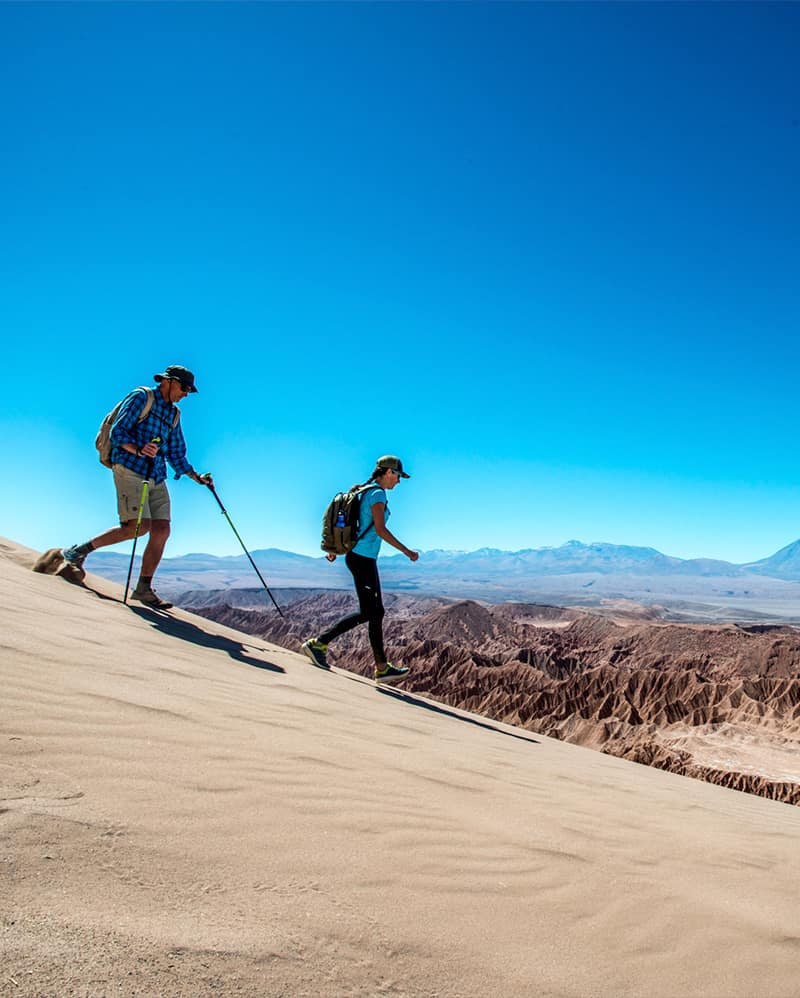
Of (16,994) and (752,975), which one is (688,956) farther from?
(16,994)

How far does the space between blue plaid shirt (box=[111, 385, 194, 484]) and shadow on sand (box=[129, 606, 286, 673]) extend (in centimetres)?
108

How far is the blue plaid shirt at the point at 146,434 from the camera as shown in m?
4.83

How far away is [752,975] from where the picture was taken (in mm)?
1507

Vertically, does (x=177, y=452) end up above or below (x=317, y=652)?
above

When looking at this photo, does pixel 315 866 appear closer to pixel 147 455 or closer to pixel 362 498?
pixel 362 498

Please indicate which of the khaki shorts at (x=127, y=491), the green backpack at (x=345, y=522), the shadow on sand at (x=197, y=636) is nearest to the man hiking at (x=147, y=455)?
the khaki shorts at (x=127, y=491)

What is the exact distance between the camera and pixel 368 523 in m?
5.16

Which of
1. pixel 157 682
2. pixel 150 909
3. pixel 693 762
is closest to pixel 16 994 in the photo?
pixel 150 909

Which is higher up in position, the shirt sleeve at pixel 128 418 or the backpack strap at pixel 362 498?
the shirt sleeve at pixel 128 418

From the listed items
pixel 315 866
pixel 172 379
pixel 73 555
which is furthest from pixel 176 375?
pixel 315 866

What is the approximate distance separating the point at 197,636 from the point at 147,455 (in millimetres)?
1443

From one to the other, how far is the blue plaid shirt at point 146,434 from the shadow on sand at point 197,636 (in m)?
1.08

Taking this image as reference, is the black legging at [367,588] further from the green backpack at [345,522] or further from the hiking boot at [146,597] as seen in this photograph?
the hiking boot at [146,597]

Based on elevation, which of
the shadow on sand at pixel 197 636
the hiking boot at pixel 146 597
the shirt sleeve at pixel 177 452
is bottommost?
the shadow on sand at pixel 197 636
